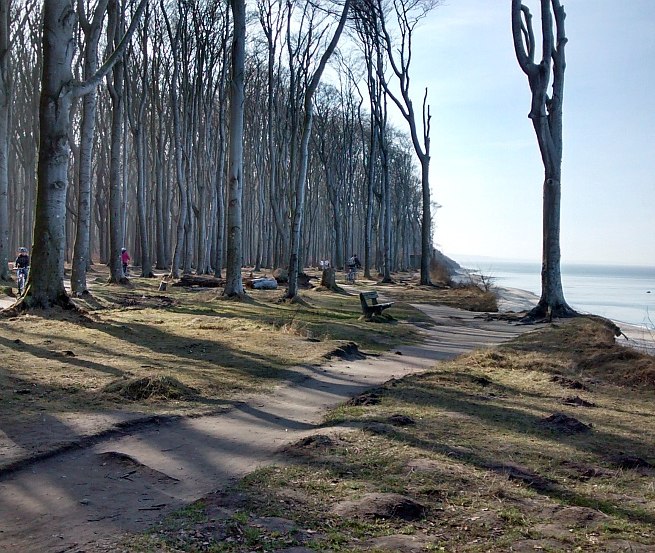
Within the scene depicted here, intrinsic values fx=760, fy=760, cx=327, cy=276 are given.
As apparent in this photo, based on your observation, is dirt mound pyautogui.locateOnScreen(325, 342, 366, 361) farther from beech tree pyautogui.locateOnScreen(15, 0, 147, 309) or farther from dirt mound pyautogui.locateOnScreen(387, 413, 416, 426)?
beech tree pyautogui.locateOnScreen(15, 0, 147, 309)

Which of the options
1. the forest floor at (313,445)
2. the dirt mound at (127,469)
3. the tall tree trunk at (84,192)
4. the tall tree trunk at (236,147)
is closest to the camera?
the forest floor at (313,445)

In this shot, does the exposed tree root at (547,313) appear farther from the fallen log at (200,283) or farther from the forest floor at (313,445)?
the fallen log at (200,283)

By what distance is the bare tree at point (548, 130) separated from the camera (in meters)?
20.0

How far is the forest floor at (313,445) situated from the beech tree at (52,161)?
128 centimetres

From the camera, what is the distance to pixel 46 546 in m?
4.05

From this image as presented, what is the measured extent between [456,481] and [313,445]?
135cm

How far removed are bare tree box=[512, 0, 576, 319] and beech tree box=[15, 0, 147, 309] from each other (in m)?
11.7

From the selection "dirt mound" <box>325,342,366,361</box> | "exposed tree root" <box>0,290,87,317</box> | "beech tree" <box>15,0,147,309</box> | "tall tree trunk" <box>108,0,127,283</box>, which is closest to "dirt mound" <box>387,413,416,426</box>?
"dirt mound" <box>325,342,366,361</box>

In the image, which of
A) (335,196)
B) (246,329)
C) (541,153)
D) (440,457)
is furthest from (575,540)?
(335,196)

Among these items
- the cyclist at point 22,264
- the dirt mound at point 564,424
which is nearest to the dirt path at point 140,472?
the dirt mound at point 564,424

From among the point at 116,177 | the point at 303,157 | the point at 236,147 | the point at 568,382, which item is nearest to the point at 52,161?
the point at 236,147

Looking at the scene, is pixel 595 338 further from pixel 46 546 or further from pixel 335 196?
pixel 335 196

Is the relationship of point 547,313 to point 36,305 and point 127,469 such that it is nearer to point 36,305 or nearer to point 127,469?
point 36,305

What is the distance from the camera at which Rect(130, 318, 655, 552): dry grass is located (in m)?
4.29
